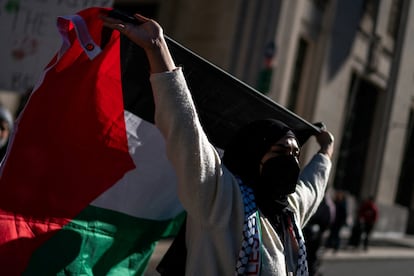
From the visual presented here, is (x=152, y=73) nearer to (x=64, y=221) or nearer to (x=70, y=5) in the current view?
(x=64, y=221)

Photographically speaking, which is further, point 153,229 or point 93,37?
point 153,229

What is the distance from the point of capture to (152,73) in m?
2.62

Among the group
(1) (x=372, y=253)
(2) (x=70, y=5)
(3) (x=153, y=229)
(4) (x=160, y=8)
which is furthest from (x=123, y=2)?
(3) (x=153, y=229)

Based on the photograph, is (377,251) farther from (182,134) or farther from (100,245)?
(182,134)

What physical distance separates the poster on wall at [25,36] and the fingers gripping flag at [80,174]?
64.0 inches

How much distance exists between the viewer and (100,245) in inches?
130

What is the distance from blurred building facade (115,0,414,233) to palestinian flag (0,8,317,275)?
1186 cm

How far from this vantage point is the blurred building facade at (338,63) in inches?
665

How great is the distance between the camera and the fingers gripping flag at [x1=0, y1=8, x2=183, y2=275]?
121 inches

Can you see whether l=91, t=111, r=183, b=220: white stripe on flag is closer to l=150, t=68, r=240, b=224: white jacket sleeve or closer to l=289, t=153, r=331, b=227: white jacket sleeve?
l=289, t=153, r=331, b=227: white jacket sleeve

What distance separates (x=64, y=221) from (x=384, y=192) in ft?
84.4

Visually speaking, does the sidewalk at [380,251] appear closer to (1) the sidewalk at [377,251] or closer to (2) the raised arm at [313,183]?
(1) the sidewalk at [377,251]

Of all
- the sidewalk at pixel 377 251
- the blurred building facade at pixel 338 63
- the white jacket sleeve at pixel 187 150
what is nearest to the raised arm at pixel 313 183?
the white jacket sleeve at pixel 187 150

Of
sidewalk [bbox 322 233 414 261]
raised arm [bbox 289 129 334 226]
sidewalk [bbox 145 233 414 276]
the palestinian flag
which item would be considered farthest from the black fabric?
sidewalk [bbox 322 233 414 261]
